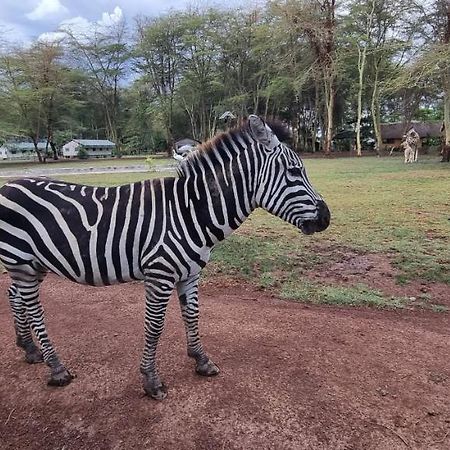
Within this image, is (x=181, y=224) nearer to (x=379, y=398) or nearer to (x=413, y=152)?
(x=379, y=398)

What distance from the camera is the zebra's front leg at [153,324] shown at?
8.93ft

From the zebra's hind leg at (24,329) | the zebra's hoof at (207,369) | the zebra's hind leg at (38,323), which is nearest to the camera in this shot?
the zebra's hind leg at (38,323)

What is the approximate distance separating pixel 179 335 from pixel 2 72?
151 feet

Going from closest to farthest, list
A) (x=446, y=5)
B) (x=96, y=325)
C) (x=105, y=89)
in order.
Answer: (x=96, y=325)
(x=446, y=5)
(x=105, y=89)

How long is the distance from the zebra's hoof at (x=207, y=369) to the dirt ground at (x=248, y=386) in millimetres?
53

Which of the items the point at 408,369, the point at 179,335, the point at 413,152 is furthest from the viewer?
the point at 413,152

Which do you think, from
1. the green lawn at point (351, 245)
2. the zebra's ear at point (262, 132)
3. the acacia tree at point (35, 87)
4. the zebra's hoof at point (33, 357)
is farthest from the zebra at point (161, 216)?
the acacia tree at point (35, 87)

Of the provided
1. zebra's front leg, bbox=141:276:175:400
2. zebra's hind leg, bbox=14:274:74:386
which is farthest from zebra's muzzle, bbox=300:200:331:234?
zebra's hind leg, bbox=14:274:74:386

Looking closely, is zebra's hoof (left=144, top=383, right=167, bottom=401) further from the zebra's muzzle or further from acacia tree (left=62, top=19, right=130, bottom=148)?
acacia tree (left=62, top=19, right=130, bottom=148)

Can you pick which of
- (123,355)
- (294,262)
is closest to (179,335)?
(123,355)

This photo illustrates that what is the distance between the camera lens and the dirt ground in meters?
2.52

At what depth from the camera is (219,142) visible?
9.20 ft

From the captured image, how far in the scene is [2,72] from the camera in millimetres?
40750

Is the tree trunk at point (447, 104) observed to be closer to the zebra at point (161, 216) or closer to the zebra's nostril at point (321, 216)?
the zebra's nostril at point (321, 216)
